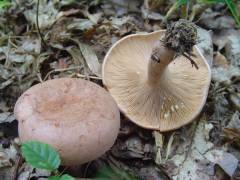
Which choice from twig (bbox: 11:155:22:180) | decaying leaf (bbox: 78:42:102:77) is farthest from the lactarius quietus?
twig (bbox: 11:155:22:180)

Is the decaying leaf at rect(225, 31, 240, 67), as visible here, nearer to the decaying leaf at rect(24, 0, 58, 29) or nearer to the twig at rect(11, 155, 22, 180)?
the decaying leaf at rect(24, 0, 58, 29)

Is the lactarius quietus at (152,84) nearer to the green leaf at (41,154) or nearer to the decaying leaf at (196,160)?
the decaying leaf at (196,160)

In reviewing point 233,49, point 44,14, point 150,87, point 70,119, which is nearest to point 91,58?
point 150,87

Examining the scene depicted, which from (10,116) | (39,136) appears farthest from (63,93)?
(10,116)

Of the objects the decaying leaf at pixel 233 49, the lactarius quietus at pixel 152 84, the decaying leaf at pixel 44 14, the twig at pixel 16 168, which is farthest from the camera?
the decaying leaf at pixel 44 14

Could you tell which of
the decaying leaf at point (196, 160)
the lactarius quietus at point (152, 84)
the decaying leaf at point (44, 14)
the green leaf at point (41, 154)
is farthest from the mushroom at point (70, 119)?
the decaying leaf at point (44, 14)

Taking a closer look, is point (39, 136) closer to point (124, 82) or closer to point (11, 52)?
point (124, 82)
